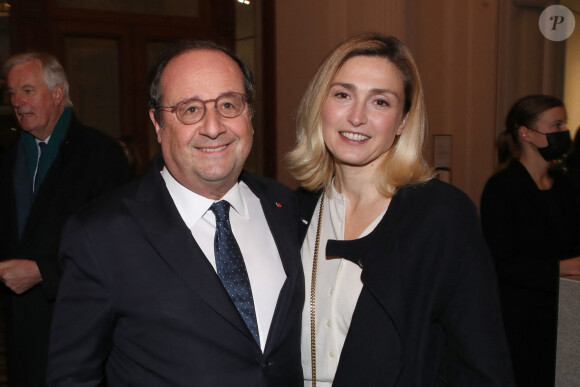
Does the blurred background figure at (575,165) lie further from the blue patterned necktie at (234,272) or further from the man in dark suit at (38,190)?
the man in dark suit at (38,190)

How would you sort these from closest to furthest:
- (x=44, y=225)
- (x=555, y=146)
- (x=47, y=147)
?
(x=44, y=225), (x=47, y=147), (x=555, y=146)

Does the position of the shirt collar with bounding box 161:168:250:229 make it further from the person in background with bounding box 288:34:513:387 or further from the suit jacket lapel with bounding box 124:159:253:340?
the person in background with bounding box 288:34:513:387

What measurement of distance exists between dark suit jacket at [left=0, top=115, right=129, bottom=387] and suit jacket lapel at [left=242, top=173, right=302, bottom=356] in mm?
1047

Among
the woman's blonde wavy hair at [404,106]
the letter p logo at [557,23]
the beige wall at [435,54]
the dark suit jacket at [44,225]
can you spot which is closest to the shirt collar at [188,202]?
the woman's blonde wavy hair at [404,106]

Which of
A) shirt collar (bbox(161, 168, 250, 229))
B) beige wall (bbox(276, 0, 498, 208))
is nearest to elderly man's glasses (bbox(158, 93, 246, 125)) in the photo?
shirt collar (bbox(161, 168, 250, 229))

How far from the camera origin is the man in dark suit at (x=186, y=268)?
4.62ft

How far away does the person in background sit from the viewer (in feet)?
4.90

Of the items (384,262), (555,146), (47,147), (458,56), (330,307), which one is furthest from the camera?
(458,56)

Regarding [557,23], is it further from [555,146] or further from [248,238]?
[248,238]

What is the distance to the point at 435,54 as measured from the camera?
581 centimetres

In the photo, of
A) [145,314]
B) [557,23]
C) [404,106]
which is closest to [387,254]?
[404,106]

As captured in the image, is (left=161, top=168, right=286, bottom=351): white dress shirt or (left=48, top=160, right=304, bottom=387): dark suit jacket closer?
(left=48, top=160, right=304, bottom=387): dark suit jacket

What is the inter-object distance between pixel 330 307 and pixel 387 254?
0.24 m

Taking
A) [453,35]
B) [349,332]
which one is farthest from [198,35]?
[349,332]
